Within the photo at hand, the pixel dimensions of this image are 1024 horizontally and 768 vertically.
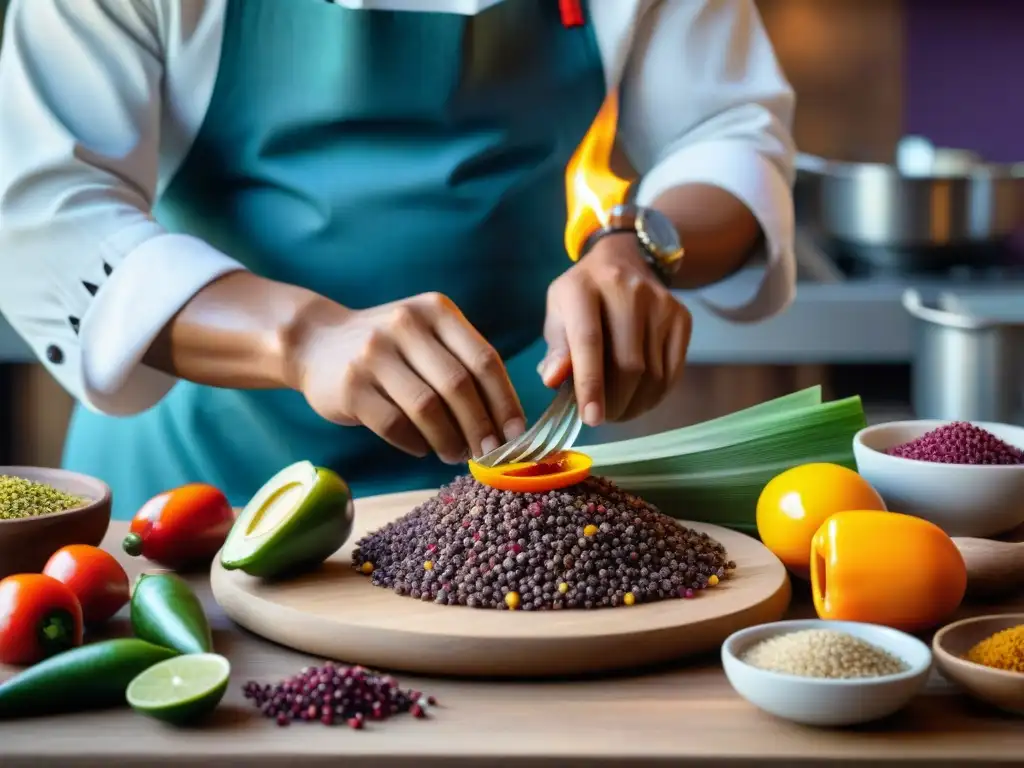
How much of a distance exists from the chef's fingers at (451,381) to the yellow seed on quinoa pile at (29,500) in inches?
12.3

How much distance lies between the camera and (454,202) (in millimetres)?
1654

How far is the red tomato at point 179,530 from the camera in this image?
123 centimetres

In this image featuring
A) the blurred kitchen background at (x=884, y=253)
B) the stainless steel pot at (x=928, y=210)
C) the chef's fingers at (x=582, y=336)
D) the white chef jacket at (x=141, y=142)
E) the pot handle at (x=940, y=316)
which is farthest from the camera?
the stainless steel pot at (x=928, y=210)

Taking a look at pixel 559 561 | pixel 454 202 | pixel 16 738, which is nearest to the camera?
pixel 16 738

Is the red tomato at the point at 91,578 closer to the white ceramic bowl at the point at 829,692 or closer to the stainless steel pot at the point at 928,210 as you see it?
the white ceramic bowl at the point at 829,692

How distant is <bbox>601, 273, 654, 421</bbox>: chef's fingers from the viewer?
4.26 feet

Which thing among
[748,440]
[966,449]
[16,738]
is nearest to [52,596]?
[16,738]

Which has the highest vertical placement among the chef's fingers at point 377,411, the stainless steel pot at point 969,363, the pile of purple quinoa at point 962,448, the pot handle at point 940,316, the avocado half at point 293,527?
the chef's fingers at point 377,411

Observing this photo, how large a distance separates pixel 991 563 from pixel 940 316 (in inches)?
52.3

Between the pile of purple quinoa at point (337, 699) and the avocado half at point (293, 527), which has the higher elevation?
the avocado half at point (293, 527)

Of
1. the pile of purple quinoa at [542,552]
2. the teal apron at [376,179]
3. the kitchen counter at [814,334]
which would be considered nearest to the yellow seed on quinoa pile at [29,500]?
the pile of purple quinoa at [542,552]

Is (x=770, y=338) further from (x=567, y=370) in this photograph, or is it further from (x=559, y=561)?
(x=559, y=561)

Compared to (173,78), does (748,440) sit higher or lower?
lower

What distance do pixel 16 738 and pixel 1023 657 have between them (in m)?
0.65
